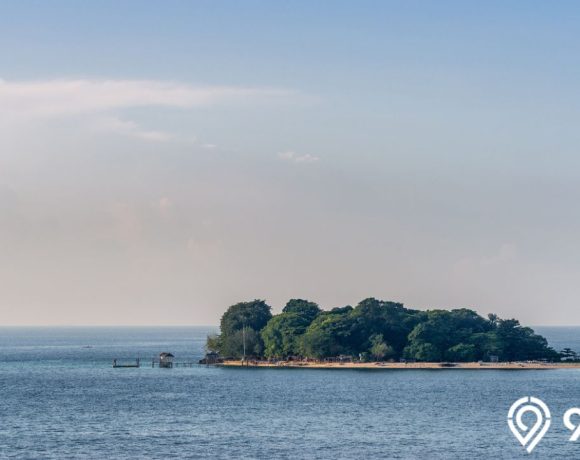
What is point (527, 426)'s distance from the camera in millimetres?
128375

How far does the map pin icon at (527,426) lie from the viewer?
114062 millimetres

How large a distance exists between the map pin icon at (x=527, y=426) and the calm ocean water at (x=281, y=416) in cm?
126

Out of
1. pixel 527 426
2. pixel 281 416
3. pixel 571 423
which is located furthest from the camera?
pixel 281 416

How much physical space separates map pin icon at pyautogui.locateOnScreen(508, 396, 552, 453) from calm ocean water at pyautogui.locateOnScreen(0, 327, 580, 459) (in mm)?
1257

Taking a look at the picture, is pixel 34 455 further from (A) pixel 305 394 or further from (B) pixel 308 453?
(A) pixel 305 394

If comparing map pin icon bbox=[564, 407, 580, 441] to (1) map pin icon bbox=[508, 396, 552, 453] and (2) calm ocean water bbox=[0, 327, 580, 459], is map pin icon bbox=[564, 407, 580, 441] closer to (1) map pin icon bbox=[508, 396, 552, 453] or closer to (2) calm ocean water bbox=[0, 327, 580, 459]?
(2) calm ocean water bbox=[0, 327, 580, 459]

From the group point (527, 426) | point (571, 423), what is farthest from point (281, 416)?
point (571, 423)

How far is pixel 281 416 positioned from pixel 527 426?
99.7ft

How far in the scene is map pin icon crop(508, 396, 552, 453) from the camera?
114 meters

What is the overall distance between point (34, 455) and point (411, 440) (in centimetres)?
3880

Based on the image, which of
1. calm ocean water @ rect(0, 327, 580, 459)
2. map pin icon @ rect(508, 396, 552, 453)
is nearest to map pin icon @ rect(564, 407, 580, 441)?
calm ocean water @ rect(0, 327, 580, 459)

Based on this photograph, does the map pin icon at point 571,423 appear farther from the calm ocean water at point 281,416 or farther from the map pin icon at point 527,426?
the map pin icon at point 527,426

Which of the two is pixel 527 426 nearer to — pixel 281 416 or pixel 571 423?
pixel 571 423

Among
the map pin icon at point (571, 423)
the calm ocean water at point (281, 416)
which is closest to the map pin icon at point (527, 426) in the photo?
the calm ocean water at point (281, 416)
